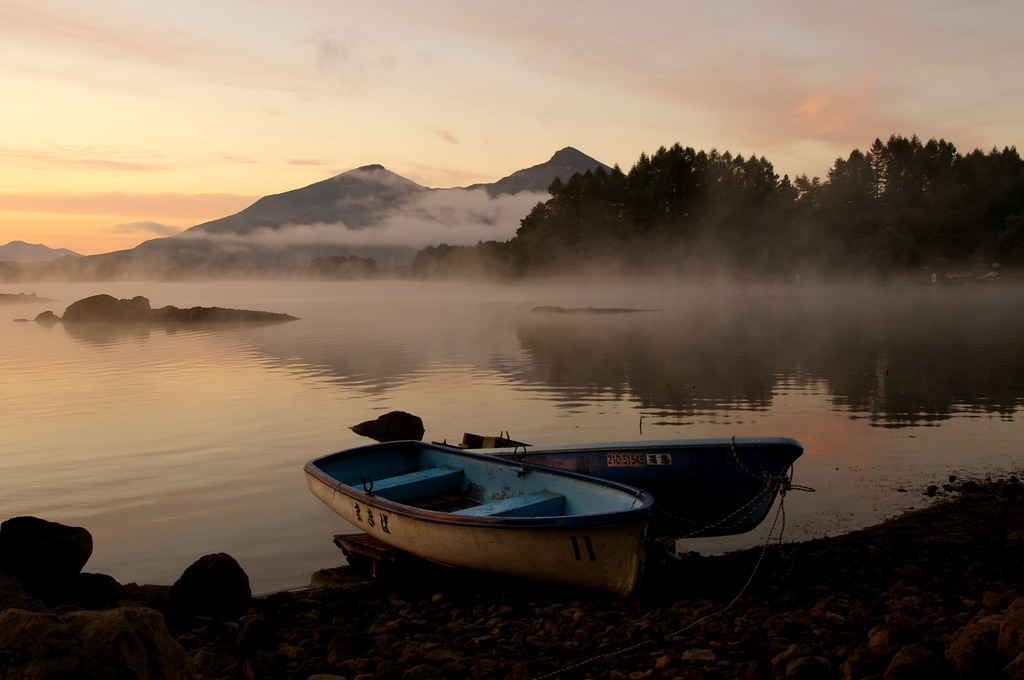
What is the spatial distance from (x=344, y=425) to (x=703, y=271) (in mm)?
108751

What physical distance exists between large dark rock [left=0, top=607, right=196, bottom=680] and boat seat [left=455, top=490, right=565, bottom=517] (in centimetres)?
444

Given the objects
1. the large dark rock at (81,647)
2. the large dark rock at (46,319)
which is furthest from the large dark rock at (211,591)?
the large dark rock at (46,319)

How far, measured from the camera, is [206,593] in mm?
9156

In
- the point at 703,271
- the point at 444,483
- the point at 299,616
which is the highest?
the point at 703,271

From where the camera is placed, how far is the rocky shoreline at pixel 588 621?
5.73 meters

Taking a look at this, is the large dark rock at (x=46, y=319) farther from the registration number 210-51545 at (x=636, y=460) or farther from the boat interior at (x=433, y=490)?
the registration number 210-51545 at (x=636, y=460)

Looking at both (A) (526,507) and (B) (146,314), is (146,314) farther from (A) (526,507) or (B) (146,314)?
(A) (526,507)

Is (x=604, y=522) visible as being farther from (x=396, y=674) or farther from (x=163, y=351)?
(x=163, y=351)

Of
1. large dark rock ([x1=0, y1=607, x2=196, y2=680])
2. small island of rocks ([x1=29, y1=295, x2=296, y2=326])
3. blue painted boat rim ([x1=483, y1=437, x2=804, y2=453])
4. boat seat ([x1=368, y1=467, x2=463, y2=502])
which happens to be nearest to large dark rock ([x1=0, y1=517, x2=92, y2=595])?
boat seat ([x1=368, y1=467, x2=463, y2=502])

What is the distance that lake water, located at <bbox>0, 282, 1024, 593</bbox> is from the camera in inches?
517

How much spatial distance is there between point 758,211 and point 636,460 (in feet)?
412

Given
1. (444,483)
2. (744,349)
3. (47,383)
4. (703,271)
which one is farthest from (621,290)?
(444,483)

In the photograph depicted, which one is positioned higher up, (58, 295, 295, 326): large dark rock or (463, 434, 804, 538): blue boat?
(58, 295, 295, 326): large dark rock

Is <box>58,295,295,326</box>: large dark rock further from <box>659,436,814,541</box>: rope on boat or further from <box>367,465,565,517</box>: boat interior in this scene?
<box>659,436,814,541</box>: rope on boat
